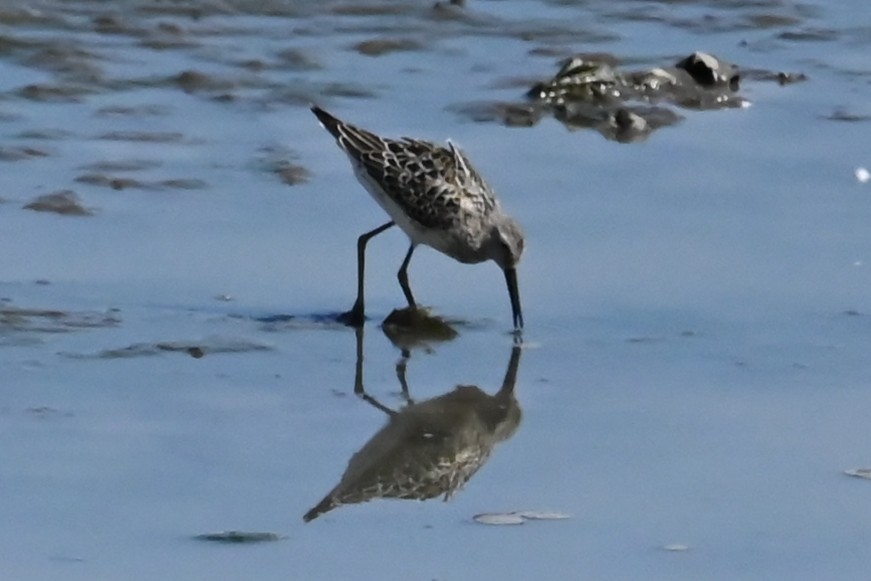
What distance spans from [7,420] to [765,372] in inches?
95.2

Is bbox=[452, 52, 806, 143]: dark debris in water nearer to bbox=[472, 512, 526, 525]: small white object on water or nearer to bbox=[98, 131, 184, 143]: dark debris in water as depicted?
bbox=[98, 131, 184, 143]: dark debris in water

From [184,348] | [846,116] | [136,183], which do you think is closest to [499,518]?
[184,348]

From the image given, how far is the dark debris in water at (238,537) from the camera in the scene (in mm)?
6375

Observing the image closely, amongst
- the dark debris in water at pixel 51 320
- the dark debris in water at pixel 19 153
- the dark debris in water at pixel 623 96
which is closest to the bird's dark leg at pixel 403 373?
the dark debris in water at pixel 51 320

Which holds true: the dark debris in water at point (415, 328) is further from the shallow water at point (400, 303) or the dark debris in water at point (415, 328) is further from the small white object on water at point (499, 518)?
the small white object on water at point (499, 518)

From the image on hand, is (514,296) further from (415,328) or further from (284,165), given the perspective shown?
(284,165)

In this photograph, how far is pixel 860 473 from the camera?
6961 millimetres

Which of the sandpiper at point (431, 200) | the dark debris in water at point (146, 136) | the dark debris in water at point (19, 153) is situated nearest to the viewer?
the sandpiper at point (431, 200)

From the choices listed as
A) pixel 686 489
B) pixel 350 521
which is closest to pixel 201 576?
pixel 350 521

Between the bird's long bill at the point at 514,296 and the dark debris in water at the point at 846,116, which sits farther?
the dark debris in water at the point at 846,116

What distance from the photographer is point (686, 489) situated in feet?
22.5

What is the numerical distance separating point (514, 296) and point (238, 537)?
2236 millimetres

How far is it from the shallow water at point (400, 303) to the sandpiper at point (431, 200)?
0.58ft

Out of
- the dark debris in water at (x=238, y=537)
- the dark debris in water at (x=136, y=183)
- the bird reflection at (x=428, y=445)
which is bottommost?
the bird reflection at (x=428, y=445)
